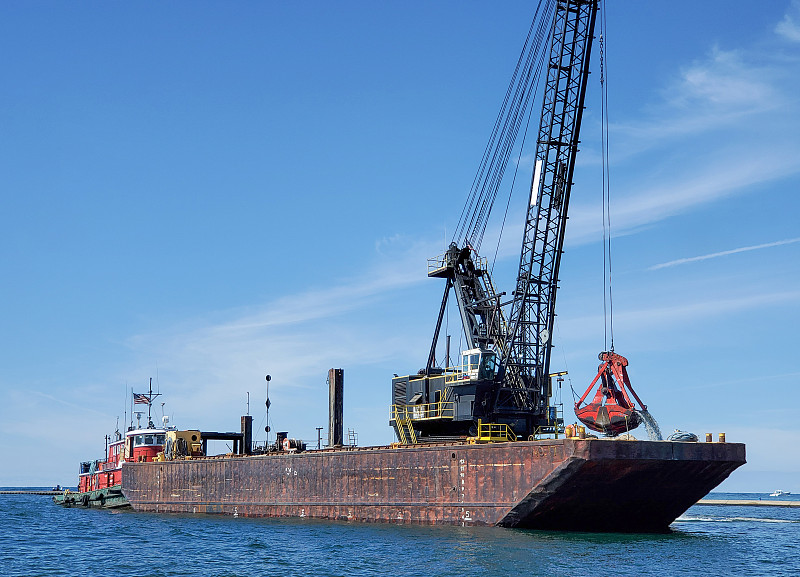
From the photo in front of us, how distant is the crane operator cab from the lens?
47.9m

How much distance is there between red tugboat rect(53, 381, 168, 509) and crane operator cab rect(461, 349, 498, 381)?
110 feet

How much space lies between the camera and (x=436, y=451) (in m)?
43.0

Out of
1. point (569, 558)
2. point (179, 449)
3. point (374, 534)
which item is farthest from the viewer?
point (179, 449)

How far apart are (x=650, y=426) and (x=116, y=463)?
4975 centimetres

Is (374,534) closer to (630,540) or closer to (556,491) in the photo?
(556,491)

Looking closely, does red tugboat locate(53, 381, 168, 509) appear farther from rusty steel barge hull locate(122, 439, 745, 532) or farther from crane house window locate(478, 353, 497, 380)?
crane house window locate(478, 353, 497, 380)

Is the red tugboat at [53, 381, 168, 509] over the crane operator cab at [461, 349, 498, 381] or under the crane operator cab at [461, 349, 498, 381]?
under

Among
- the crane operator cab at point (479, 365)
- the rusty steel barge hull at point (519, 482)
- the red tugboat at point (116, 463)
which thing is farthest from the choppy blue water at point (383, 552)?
the red tugboat at point (116, 463)

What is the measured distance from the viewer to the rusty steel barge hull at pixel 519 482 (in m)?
37.6

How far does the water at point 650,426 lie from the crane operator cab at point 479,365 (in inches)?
356

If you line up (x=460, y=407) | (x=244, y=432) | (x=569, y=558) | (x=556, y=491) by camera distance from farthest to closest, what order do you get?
1. (x=244, y=432)
2. (x=460, y=407)
3. (x=556, y=491)
4. (x=569, y=558)

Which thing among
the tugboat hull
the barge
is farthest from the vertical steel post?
the tugboat hull

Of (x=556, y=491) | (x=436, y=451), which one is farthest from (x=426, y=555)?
(x=436, y=451)

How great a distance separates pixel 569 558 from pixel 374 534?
11268 millimetres
